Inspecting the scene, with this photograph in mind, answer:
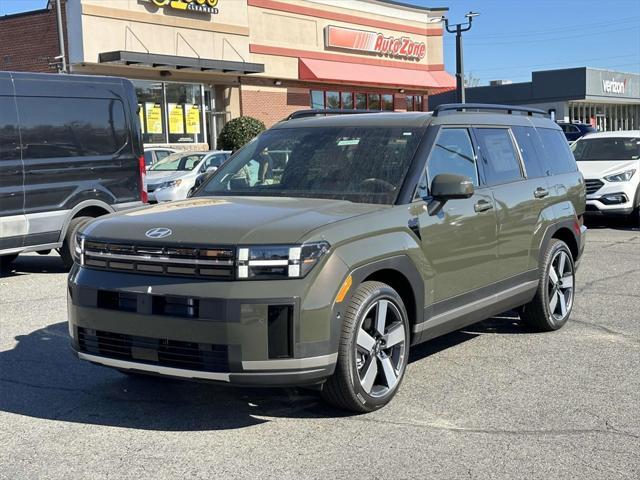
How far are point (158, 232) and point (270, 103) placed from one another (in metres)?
26.7

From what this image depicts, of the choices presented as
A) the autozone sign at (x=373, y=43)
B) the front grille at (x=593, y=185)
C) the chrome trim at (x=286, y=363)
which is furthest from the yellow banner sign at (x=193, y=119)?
the chrome trim at (x=286, y=363)

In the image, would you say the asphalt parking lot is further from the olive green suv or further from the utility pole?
the utility pole

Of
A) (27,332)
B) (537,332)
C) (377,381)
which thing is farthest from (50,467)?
(537,332)

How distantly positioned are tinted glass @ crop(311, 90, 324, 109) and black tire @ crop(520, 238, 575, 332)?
26.6 metres

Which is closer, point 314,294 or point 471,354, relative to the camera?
point 314,294

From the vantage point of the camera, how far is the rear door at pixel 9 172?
31.1 feet

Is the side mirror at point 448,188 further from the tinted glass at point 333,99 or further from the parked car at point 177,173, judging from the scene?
the tinted glass at point 333,99

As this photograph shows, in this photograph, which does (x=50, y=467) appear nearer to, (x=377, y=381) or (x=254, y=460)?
(x=254, y=460)

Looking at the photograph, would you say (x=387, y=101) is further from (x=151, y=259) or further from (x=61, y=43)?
(x=151, y=259)

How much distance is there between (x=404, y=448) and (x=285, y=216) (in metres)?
1.47

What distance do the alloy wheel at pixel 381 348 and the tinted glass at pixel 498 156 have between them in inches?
65.9

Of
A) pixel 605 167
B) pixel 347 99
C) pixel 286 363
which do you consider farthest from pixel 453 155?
pixel 347 99

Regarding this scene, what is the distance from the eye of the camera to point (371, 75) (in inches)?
1337

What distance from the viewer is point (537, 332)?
7.05 meters
